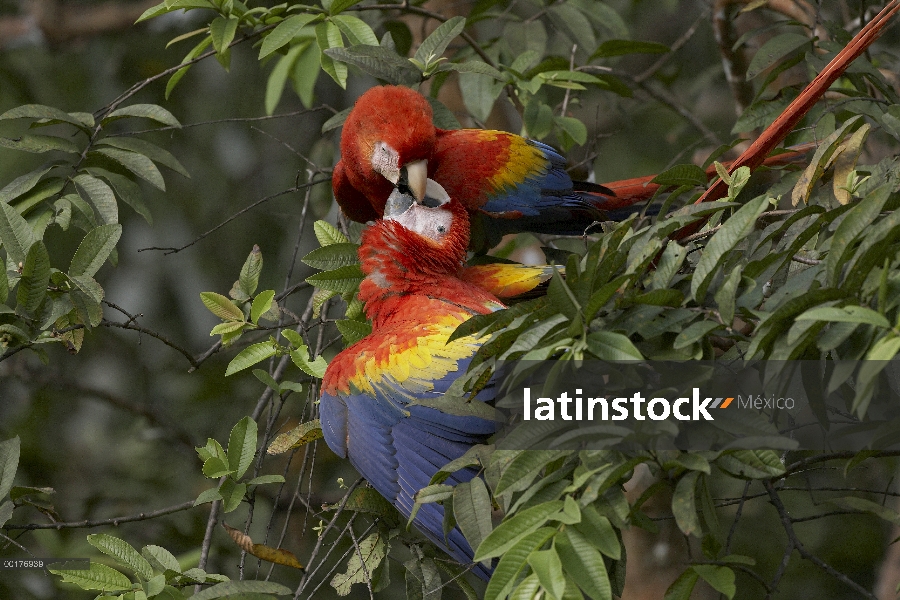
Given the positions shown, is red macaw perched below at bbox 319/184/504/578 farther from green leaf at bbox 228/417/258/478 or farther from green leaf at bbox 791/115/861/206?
green leaf at bbox 791/115/861/206

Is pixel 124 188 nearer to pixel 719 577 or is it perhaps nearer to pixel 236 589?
pixel 236 589

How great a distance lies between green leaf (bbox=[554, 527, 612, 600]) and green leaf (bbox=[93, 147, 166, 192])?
1126mm

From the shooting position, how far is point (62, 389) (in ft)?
8.48

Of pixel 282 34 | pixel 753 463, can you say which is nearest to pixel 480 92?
pixel 282 34

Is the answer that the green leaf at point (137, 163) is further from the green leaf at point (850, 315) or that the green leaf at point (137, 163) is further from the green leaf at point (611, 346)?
the green leaf at point (850, 315)

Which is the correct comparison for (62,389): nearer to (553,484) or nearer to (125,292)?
(125,292)

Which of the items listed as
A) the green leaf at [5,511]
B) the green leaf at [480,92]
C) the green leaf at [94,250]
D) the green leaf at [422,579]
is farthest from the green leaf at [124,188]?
the green leaf at [422,579]

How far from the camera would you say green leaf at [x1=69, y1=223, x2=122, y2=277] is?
1457mm

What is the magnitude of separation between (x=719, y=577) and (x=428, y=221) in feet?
3.17

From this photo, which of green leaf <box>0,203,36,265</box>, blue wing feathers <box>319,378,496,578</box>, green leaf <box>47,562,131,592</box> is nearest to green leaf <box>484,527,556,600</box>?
blue wing feathers <box>319,378,496,578</box>

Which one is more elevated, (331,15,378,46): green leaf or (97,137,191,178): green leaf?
(331,15,378,46): green leaf

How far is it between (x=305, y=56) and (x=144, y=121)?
96 centimetres

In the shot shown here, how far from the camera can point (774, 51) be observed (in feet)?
5.99

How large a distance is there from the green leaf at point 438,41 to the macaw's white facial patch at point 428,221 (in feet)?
0.99
